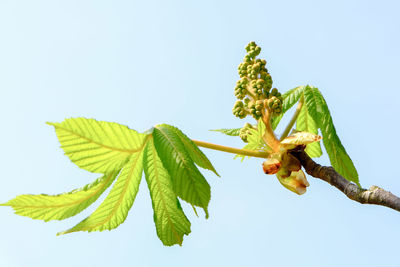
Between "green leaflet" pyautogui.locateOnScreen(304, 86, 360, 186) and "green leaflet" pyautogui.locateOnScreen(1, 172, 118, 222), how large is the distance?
3.55ft

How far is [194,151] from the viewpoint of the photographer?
7.07 feet

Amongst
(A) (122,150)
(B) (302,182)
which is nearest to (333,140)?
(B) (302,182)

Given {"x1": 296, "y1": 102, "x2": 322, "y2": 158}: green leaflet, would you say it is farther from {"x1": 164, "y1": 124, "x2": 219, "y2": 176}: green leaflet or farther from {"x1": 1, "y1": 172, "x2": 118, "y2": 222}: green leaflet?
{"x1": 1, "y1": 172, "x2": 118, "y2": 222}: green leaflet

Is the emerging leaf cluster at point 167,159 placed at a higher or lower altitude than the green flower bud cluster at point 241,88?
lower

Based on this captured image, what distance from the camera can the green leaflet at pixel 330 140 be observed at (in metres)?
2.36

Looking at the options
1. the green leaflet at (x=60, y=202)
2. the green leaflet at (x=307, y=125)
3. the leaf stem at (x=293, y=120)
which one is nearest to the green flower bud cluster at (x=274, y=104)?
the leaf stem at (x=293, y=120)

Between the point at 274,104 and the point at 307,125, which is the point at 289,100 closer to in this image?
the point at 307,125

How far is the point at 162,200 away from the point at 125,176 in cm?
22

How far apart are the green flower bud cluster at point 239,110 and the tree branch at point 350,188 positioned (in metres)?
0.34

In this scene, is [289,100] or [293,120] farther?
[289,100]

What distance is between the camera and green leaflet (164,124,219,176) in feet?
6.87

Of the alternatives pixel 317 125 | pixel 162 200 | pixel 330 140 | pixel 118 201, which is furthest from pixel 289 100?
pixel 118 201

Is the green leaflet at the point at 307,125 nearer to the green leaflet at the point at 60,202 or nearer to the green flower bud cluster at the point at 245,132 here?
the green flower bud cluster at the point at 245,132

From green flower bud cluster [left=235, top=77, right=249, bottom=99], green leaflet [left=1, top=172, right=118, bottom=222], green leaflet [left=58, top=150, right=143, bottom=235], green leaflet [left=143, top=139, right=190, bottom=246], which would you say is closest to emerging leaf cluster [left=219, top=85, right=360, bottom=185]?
green flower bud cluster [left=235, top=77, right=249, bottom=99]
